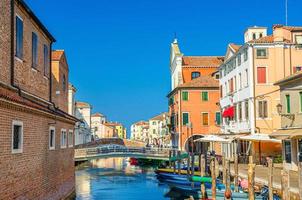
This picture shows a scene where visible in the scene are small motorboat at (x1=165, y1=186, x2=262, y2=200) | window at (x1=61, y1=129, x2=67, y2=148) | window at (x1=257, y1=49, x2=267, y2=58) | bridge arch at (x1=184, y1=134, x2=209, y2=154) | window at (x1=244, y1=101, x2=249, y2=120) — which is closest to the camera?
small motorboat at (x1=165, y1=186, x2=262, y2=200)

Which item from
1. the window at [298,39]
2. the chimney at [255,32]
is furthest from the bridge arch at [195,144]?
the window at [298,39]

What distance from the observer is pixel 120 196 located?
89.7ft

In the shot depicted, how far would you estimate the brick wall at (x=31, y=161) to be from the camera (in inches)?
444

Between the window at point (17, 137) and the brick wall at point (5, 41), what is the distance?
1.40 metres

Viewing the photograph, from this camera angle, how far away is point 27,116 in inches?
525

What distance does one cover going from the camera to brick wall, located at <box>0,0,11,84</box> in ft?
42.4

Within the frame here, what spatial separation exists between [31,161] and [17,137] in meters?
1.45

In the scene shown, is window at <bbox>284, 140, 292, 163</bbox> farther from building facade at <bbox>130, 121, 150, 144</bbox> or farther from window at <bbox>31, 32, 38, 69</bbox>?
building facade at <bbox>130, 121, 150, 144</bbox>

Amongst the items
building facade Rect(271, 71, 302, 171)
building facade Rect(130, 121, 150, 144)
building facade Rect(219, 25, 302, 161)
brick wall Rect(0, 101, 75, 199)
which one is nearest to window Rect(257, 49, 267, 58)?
building facade Rect(219, 25, 302, 161)

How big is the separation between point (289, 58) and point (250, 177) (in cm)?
1695

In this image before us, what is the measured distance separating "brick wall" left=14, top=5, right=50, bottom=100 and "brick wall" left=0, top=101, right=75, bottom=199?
129 cm

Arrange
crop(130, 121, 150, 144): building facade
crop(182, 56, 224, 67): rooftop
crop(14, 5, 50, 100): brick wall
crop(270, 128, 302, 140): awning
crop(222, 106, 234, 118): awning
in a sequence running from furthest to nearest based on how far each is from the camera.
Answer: crop(130, 121, 150, 144): building facade
crop(182, 56, 224, 67): rooftop
crop(222, 106, 234, 118): awning
crop(270, 128, 302, 140): awning
crop(14, 5, 50, 100): brick wall

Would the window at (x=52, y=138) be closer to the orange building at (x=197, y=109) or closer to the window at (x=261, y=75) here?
the window at (x=261, y=75)

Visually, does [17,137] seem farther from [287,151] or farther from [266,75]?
[266,75]
